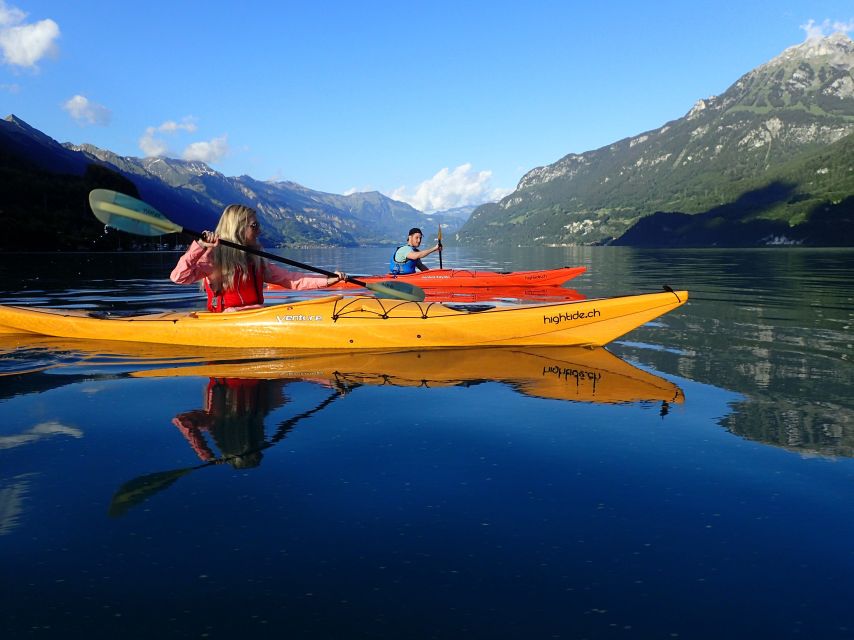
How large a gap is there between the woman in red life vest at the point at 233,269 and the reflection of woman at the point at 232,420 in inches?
85.1

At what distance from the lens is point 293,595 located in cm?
308

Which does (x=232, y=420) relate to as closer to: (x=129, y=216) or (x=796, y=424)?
(x=129, y=216)

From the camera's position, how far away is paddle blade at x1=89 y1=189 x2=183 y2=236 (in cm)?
936

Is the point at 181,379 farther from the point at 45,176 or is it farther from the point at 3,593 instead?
the point at 45,176

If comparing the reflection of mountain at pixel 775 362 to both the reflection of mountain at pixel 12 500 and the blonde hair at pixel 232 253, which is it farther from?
the blonde hair at pixel 232 253

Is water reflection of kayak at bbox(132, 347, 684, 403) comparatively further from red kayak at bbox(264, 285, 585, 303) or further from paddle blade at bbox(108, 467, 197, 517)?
red kayak at bbox(264, 285, 585, 303)

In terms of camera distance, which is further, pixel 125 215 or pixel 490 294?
pixel 490 294

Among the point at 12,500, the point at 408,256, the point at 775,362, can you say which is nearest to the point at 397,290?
the point at 775,362

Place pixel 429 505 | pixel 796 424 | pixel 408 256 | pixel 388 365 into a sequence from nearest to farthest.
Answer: pixel 429 505 → pixel 796 424 → pixel 388 365 → pixel 408 256

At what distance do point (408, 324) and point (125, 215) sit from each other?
492 centimetres

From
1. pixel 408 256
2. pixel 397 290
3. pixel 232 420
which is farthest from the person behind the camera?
pixel 408 256

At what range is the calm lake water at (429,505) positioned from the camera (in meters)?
2.94

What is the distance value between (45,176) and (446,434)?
196 metres

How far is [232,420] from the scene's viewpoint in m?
6.20
